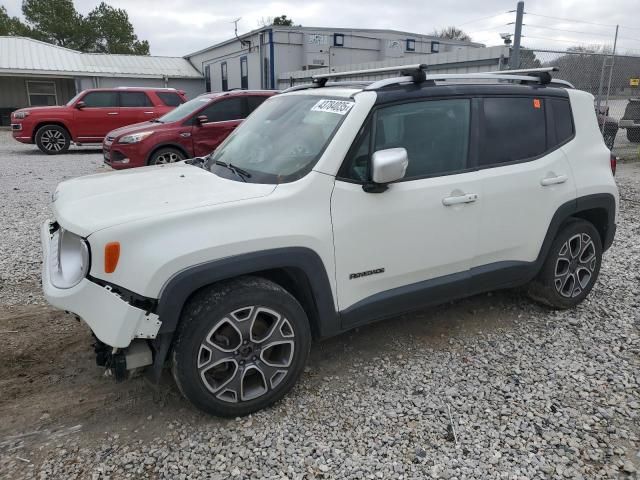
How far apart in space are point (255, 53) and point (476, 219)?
77.6ft

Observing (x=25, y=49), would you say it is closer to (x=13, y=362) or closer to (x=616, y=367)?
(x=13, y=362)

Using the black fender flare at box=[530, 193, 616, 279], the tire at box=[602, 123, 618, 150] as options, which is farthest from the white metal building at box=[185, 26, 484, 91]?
the black fender flare at box=[530, 193, 616, 279]

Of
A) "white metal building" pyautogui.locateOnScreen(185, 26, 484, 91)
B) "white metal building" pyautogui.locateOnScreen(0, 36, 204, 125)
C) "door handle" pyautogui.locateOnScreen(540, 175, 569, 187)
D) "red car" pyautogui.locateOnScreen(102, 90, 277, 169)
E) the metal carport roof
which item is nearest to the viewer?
"door handle" pyautogui.locateOnScreen(540, 175, 569, 187)

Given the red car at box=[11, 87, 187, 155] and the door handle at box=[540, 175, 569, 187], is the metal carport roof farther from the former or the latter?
the door handle at box=[540, 175, 569, 187]

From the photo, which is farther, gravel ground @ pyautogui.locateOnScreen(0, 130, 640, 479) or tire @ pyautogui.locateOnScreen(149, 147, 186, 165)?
tire @ pyautogui.locateOnScreen(149, 147, 186, 165)

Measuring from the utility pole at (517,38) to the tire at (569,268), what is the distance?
20.7ft

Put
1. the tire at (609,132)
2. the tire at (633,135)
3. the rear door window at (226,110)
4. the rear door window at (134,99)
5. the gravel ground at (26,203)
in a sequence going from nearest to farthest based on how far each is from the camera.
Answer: the gravel ground at (26,203) → the rear door window at (226,110) → the tire at (609,132) → the rear door window at (134,99) → the tire at (633,135)

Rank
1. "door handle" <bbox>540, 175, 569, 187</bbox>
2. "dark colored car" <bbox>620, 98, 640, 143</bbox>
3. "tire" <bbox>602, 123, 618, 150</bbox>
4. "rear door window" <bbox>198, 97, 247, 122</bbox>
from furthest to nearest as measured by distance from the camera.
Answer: "dark colored car" <bbox>620, 98, 640, 143</bbox> → "tire" <bbox>602, 123, 618, 150</bbox> → "rear door window" <bbox>198, 97, 247, 122</bbox> → "door handle" <bbox>540, 175, 569, 187</bbox>

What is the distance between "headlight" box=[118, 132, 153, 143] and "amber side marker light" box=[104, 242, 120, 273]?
7.33 m

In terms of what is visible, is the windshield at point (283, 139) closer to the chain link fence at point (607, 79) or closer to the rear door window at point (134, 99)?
the chain link fence at point (607, 79)

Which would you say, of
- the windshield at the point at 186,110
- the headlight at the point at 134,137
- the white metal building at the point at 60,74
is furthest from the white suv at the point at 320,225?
the white metal building at the point at 60,74

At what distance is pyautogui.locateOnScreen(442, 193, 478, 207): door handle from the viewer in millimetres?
3340

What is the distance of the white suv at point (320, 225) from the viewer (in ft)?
8.44

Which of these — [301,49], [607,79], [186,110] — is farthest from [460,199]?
[301,49]
